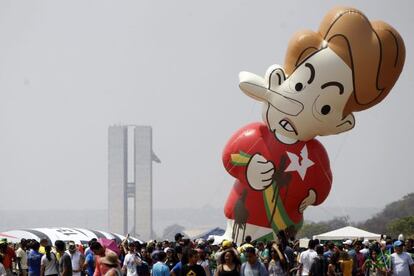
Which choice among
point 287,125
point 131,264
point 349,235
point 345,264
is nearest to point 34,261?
point 131,264

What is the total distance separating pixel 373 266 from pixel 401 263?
4.28m

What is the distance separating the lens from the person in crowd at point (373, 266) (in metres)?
21.6

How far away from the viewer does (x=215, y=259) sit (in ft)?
65.5

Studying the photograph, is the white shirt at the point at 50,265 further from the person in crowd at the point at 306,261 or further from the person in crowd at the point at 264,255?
the person in crowd at the point at 306,261

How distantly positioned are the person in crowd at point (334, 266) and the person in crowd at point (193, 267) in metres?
5.30

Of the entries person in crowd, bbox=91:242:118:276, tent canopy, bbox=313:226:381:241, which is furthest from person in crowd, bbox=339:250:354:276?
tent canopy, bbox=313:226:381:241

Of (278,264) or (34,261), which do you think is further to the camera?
(34,261)

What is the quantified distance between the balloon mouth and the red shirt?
56cm

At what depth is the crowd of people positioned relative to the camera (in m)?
14.4

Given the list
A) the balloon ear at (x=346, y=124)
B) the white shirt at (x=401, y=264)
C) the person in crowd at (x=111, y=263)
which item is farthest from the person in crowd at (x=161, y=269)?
the balloon ear at (x=346, y=124)

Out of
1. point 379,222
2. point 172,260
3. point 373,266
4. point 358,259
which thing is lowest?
point 379,222

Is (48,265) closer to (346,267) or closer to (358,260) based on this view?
(346,267)

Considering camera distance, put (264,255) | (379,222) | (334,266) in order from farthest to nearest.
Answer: (379,222), (264,255), (334,266)

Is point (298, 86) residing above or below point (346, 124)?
above
